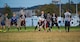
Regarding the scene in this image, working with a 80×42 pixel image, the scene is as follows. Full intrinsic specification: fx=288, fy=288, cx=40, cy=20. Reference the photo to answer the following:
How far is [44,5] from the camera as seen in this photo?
451 inches

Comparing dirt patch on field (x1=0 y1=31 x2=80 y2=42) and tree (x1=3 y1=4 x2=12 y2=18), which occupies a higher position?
tree (x1=3 y1=4 x2=12 y2=18)

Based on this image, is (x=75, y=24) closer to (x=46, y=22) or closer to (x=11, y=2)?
(x=46, y=22)

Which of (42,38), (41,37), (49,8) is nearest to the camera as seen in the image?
(42,38)

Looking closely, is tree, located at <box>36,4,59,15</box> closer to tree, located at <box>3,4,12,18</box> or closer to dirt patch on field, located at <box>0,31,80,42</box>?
tree, located at <box>3,4,12,18</box>

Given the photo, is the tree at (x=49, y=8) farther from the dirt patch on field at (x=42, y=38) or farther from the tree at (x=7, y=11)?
the dirt patch on field at (x=42, y=38)

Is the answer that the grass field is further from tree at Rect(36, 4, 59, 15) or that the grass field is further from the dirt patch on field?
tree at Rect(36, 4, 59, 15)

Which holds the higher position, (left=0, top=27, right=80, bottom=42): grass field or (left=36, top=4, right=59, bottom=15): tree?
(left=36, top=4, right=59, bottom=15): tree

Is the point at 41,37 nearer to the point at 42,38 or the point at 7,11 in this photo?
the point at 42,38

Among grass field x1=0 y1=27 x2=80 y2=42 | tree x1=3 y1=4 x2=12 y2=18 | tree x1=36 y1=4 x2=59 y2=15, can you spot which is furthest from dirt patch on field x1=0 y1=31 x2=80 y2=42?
tree x1=3 y1=4 x2=12 y2=18

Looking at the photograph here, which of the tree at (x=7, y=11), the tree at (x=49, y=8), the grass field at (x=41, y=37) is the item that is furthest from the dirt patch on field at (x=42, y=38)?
the tree at (x=7, y=11)

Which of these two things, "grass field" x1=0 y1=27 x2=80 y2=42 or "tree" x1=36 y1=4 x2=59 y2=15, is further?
"tree" x1=36 y1=4 x2=59 y2=15

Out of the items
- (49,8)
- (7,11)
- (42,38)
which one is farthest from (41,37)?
(7,11)

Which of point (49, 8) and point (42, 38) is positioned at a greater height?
point (49, 8)

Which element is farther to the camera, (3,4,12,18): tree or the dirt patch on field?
(3,4,12,18): tree
